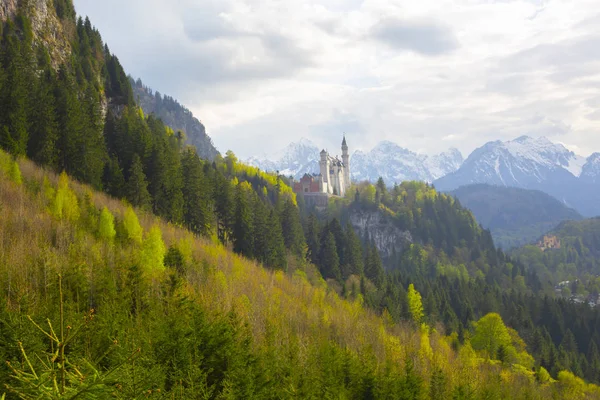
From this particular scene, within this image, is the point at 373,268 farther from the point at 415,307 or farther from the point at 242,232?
the point at 242,232

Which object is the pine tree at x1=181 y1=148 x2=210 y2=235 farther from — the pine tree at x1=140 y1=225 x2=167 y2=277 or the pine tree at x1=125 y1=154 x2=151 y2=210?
the pine tree at x1=140 y1=225 x2=167 y2=277

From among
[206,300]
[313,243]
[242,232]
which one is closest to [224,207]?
[242,232]

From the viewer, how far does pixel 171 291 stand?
38.2 m

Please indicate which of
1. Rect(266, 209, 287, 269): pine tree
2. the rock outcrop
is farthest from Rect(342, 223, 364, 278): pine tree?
the rock outcrop

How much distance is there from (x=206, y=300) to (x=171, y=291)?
Answer: 391cm

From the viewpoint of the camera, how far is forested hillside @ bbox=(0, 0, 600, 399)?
81.9 ft

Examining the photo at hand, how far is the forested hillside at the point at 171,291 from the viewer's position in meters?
25.0

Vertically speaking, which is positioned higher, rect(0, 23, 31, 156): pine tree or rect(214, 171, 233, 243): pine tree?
rect(0, 23, 31, 156): pine tree

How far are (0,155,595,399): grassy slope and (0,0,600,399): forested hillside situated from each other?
24 cm

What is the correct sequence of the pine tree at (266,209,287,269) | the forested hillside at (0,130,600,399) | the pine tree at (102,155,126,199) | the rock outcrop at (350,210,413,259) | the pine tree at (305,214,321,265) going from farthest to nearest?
the rock outcrop at (350,210,413,259)
the pine tree at (305,214,321,265)
the pine tree at (266,209,287,269)
the pine tree at (102,155,126,199)
the forested hillside at (0,130,600,399)

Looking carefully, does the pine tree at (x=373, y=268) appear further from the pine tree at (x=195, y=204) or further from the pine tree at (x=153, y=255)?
the pine tree at (x=153, y=255)

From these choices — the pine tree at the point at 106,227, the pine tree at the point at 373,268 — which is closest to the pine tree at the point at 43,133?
the pine tree at the point at 106,227

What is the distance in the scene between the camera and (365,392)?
39188mm

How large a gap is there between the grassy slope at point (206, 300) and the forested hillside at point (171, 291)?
0.24m
